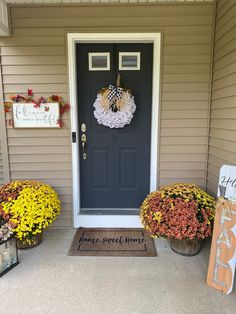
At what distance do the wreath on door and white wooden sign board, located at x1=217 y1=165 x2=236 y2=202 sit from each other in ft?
3.85

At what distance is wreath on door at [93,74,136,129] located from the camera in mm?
2631

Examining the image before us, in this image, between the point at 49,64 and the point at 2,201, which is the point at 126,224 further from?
the point at 49,64

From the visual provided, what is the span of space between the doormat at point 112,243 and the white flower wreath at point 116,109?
1.22 metres

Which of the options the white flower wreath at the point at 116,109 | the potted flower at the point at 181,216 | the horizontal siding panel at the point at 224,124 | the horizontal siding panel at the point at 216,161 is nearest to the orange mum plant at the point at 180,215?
the potted flower at the point at 181,216

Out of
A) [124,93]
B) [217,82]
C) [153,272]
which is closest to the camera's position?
[153,272]

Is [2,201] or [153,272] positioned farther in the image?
[2,201]

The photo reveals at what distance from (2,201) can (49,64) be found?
148cm

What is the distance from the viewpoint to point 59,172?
275 cm

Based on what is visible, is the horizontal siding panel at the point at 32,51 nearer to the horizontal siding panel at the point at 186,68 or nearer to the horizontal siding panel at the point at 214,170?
the horizontal siding panel at the point at 186,68

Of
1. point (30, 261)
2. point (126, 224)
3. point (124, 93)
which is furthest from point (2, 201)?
point (124, 93)

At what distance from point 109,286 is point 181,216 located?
81 cm

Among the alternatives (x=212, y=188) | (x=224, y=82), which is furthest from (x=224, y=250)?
(x=224, y=82)

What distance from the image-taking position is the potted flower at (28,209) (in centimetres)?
216

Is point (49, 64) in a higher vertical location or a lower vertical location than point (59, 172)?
higher
